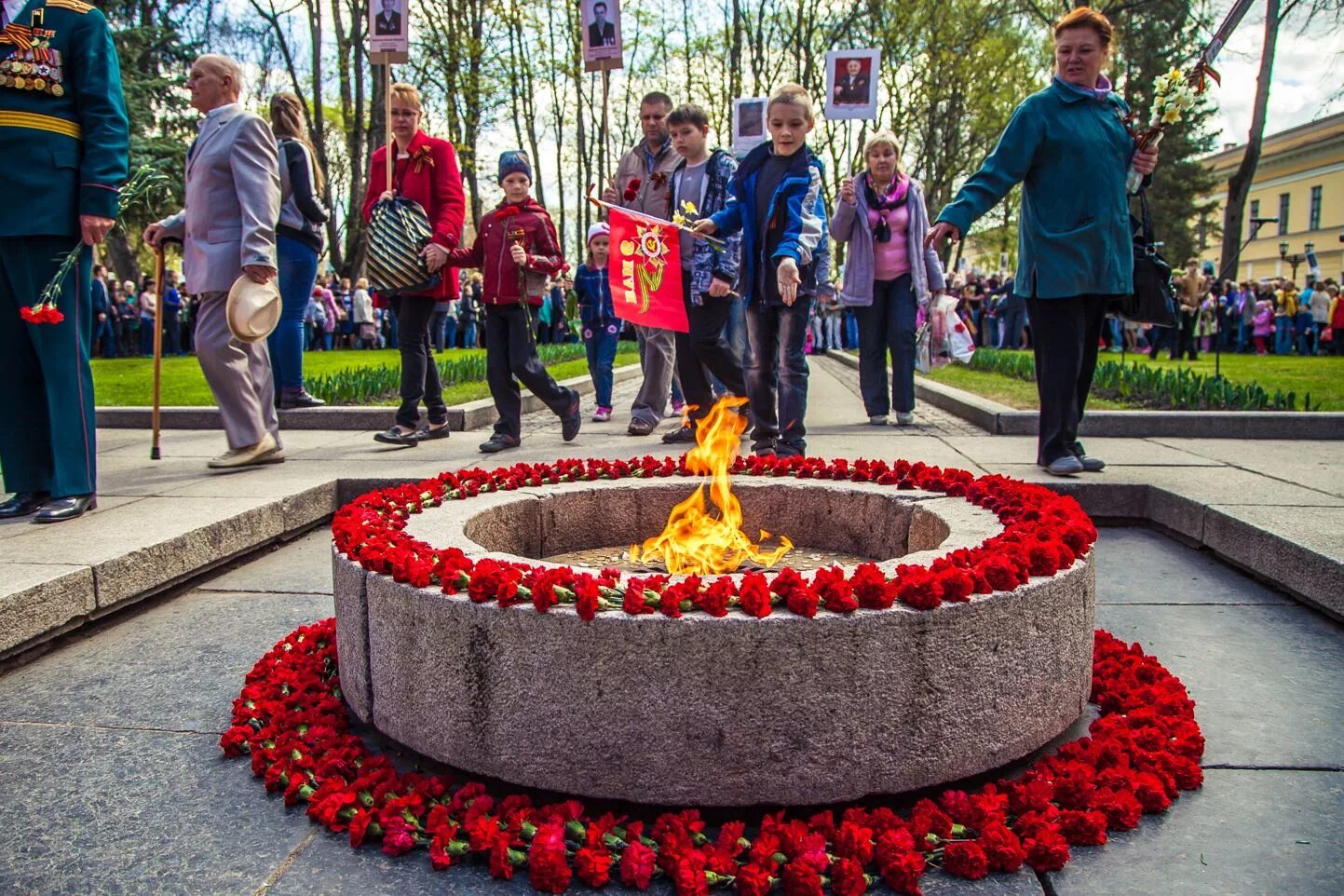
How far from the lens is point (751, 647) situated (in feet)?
7.74

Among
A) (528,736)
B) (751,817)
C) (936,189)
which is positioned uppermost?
(936,189)

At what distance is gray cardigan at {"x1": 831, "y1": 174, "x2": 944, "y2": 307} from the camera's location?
332 inches

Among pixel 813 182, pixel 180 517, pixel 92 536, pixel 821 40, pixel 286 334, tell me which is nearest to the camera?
pixel 92 536

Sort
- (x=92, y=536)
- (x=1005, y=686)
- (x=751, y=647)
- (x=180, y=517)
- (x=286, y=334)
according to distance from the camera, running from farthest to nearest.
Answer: (x=286, y=334) < (x=180, y=517) < (x=92, y=536) < (x=1005, y=686) < (x=751, y=647)

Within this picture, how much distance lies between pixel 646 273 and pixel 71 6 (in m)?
3.38

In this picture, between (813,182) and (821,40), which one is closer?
(813,182)

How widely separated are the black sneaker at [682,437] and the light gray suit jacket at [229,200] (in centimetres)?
297

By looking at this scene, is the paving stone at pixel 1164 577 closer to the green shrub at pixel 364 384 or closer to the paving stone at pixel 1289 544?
the paving stone at pixel 1289 544

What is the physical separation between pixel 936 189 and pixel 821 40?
608 cm

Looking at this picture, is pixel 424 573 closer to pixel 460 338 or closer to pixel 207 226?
pixel 207 226

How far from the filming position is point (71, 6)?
15.9ft

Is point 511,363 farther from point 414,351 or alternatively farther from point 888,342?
point 888,342

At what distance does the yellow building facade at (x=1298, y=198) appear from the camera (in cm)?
4862

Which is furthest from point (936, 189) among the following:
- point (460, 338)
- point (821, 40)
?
point (460, 338)
